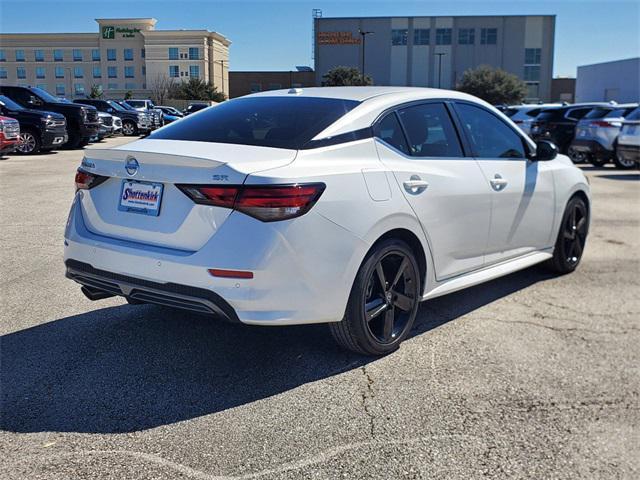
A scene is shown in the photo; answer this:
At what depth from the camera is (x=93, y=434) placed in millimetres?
3193

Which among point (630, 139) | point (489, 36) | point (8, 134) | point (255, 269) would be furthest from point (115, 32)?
point (255, 269)

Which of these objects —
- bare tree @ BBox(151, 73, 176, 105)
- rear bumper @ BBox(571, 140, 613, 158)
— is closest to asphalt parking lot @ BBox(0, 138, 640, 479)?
rear bumper @ BBox(571, 140, 613, 158)

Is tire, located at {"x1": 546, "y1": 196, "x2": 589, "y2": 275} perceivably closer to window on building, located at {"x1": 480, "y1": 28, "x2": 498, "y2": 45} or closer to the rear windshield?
the rear windshield

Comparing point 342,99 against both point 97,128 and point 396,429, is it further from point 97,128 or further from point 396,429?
point 97,128

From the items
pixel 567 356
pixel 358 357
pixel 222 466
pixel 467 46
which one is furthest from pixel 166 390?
pixel 467 46

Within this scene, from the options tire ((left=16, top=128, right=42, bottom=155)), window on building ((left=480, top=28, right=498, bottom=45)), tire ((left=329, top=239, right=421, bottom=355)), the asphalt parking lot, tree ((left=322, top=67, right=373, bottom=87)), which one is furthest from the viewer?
window on building ((left=480, top=28, right=498, bottom=45))

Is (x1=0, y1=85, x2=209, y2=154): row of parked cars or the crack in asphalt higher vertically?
(x1=0, y1=85, x2=209, y2=154): row of parked cars

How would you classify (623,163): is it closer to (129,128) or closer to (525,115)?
(525,115)

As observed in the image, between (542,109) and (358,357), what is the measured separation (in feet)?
69.2

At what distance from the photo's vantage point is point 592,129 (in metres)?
18.1

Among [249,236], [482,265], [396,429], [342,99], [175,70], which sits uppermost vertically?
[175,70]

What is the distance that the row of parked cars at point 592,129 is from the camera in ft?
52.9

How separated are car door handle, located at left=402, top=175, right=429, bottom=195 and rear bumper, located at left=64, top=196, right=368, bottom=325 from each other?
61 centimetres

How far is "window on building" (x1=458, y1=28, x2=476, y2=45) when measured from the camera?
9188 cm
